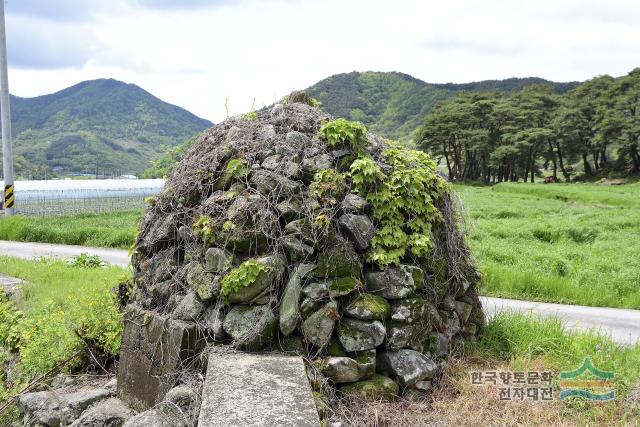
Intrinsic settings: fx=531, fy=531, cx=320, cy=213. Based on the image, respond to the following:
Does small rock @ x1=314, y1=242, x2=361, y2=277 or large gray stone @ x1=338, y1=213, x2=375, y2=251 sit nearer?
small rock @ x1=314, y1=242, x2=361, y2=277

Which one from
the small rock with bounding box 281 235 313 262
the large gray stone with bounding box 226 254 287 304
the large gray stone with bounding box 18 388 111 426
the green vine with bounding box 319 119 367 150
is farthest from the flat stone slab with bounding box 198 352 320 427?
the green vine with bounding box 319 119 367 150

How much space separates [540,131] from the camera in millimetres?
51344

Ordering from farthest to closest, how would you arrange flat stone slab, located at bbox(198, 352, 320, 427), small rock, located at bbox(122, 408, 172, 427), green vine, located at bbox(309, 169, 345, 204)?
green vine, located at bbox(309, 169, 345, 204)
small rock, located at bbox(122, 408, 172, 427)
flat stone slab, located at bbox(198, 352, 320, 427)

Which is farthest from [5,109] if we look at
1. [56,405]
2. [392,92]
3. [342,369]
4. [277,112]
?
[392,92]

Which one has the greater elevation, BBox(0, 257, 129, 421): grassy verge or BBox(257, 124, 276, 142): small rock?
BBox(257, 124, 276, 142): small rock

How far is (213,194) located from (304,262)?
125cm

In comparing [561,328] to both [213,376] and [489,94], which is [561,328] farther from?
[489,94]

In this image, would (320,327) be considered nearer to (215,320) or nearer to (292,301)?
(292,301)

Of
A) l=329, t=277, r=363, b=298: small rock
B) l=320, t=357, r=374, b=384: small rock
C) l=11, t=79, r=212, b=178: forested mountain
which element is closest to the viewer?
l=320, t=357, r=374, b=384: small rock

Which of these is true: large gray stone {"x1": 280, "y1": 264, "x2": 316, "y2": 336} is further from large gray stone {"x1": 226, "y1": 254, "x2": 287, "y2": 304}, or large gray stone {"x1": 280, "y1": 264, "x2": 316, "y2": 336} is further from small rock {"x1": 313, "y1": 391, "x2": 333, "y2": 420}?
small rock {"x1": 313, "y1": 391, "x2": 333, "y2": 420}

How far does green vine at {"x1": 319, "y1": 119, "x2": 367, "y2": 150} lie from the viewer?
5305mm

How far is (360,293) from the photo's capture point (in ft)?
15.1

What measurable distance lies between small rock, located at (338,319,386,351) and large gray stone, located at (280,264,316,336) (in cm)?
40

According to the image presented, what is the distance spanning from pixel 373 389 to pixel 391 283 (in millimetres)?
916
